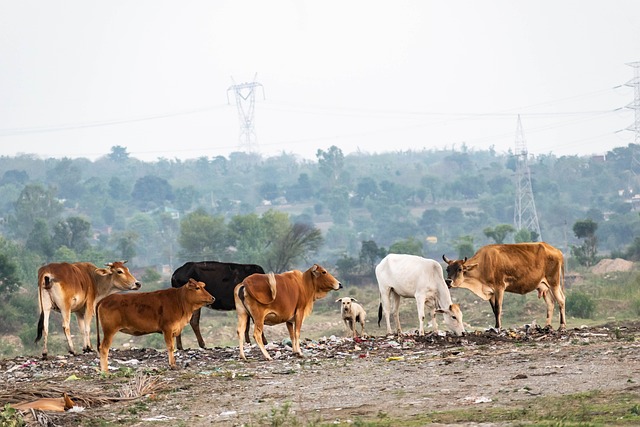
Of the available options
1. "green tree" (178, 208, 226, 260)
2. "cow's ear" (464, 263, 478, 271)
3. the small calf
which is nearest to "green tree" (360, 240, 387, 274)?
"green tree" (178, 208, 226, 260)

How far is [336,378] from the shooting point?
15.2 m

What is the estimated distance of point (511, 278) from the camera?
67.7 feet

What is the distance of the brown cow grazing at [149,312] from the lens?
1641cm

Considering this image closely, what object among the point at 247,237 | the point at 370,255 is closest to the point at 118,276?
the point at 370,255

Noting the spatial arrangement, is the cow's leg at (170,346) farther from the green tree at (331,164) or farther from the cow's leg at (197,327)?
the green tree at (331,164)

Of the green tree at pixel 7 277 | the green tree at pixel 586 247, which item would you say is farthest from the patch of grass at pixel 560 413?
the green tree at pixel 586 247

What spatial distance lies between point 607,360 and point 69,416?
6.22 metres

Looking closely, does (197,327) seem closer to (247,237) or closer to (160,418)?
(160,418)

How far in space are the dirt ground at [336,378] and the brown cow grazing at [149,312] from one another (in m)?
0.47

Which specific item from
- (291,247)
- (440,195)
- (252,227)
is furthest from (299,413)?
(440,195)

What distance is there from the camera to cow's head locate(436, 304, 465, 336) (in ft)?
65.1

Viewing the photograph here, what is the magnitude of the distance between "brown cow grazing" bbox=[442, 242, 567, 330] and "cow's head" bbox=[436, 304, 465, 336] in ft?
2.27

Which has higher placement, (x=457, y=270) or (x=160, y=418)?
(x=457, y=270)

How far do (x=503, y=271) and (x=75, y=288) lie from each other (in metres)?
6.60
